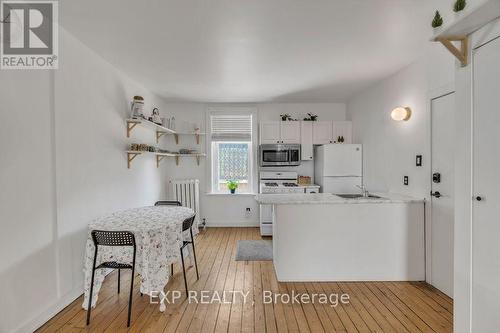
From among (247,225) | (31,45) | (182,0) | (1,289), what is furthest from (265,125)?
(1,289)

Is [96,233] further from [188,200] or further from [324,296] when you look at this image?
[188,200]

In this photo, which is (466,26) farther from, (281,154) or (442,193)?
(281,154)

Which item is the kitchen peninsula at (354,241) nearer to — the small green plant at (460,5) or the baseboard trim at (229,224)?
the small green plant at (460,5)

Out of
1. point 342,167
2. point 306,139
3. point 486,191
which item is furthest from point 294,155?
point 486,191

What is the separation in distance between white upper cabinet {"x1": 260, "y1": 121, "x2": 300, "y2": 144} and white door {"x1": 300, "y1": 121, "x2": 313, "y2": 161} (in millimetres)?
78

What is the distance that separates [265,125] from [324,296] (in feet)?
10.4

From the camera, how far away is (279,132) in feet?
16.2

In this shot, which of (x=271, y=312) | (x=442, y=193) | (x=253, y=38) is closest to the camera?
(x=271, y=312)

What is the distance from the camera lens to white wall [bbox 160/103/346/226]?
17.2 feet

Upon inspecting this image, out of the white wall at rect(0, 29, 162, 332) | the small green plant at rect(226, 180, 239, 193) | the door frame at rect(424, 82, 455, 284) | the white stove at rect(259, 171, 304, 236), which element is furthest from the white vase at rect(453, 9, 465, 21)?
the small green plant at rect(226, 180, 239, 193)

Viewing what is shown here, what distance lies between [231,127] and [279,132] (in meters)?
1.02

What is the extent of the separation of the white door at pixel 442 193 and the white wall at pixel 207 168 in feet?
8.72

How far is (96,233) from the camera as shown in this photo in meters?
2.05

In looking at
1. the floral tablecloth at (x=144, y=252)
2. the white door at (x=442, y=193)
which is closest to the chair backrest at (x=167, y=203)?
the floral tablecloth at (x=144, y=252)
